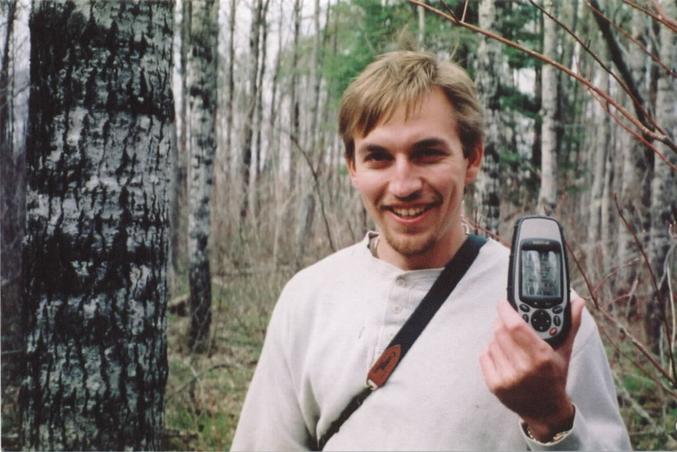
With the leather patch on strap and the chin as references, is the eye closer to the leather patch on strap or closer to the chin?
the chin

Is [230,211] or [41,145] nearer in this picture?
[41,145]

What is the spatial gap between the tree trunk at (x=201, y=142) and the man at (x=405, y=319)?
5.22 metres

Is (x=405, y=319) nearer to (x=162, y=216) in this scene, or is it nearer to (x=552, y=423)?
(x=552, y=423)

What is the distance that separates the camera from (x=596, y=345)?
1330 mm

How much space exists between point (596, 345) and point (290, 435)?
78 cm

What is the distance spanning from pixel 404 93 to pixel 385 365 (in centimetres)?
66

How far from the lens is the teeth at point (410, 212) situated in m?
1.44

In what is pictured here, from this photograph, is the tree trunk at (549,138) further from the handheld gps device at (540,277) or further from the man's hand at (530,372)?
the man's hand at (530,372)

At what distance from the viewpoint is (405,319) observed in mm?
1438

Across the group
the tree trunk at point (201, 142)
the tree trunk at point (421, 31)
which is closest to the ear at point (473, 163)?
the tree trunk at point (421, 31)

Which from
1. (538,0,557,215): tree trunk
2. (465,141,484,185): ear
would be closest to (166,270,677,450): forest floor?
(538,0,557,215): tree trunk

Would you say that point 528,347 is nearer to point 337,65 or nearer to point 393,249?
point 393,249

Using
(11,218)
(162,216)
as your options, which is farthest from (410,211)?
(11,218)

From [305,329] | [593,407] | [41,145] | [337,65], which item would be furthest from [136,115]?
[337,65]
